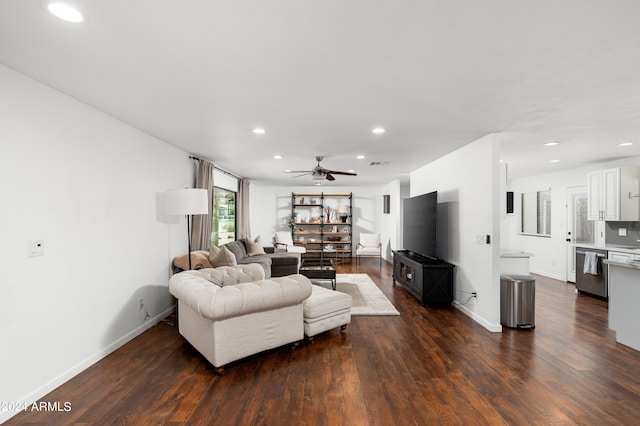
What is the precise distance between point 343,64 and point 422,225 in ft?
12.6

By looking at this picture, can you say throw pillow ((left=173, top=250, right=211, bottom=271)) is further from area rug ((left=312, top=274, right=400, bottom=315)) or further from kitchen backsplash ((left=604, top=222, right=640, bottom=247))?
kitchen backsplash ((left=604, top=222, right=640, bottom=247))

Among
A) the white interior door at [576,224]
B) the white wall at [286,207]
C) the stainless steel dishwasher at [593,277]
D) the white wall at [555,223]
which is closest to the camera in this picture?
the stainless steel dishwasher at [593,277]

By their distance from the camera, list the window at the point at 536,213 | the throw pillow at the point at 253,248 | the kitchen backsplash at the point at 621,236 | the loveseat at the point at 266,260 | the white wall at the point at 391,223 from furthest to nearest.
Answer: the white wall at the point at 391,223 < the window at the point at 536,213 < the throw pillow at the point at 253,248 < the loveseat at the point at 266,260 < the kitchen backsplash at the point at 621,236

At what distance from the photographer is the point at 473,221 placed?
13.7 ft

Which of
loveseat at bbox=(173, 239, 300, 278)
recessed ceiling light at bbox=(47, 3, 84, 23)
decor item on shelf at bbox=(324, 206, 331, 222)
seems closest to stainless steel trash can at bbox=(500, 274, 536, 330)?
loveseat at bbox=(173, 239, 300, 278)

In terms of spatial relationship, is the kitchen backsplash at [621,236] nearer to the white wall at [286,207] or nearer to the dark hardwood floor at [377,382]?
the dark hardwood floor at [377,382]

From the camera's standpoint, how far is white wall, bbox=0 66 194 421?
2.15 metres

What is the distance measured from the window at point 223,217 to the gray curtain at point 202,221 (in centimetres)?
99

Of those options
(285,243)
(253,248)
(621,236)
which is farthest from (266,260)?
(621,236)

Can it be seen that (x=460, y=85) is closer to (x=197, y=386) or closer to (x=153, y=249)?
(x=197, y=386)

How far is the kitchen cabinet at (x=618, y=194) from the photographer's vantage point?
5.02 m

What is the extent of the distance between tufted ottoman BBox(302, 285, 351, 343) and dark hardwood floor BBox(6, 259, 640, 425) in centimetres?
16

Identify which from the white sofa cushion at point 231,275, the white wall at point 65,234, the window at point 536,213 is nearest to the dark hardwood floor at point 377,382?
the white wall at point 65,234

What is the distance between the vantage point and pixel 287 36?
5.63 ft
